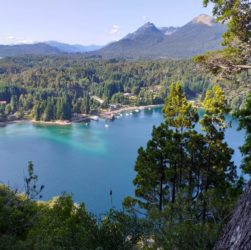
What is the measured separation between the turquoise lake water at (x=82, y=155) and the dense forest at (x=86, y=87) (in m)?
8.60

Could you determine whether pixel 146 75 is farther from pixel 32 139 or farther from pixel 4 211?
pixel 4 211

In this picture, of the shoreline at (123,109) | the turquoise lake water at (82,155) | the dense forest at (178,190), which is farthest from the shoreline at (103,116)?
the dense forest at (178,190)

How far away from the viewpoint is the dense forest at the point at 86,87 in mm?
84125

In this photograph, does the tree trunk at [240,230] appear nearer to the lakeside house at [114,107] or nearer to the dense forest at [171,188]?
the dense forest at [171,188]

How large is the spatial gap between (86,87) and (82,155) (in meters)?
69.7

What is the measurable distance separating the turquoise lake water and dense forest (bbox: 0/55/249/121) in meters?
8.60

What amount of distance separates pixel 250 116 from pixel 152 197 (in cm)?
530

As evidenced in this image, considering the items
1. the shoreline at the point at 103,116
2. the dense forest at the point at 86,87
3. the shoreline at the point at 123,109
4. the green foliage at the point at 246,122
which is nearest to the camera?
the green foliage at the point at 246,122

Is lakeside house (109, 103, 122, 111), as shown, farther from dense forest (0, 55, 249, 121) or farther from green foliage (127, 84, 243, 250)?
green foliage (127, 84, 243, 250)

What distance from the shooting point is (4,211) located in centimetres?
1010

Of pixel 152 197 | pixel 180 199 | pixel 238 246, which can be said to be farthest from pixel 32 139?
pixel 238 246

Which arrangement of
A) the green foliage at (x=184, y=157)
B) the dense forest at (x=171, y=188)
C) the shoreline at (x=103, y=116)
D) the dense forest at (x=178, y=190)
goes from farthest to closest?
the shoreline at (x=103, y=116) → the green foliage at (x=184, y=157) → the dense forest at (x=171, y=188) → the dense forest at (x=178, y=190)

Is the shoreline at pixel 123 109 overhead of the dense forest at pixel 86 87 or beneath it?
beneath

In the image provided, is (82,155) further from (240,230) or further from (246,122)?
(240,230)
